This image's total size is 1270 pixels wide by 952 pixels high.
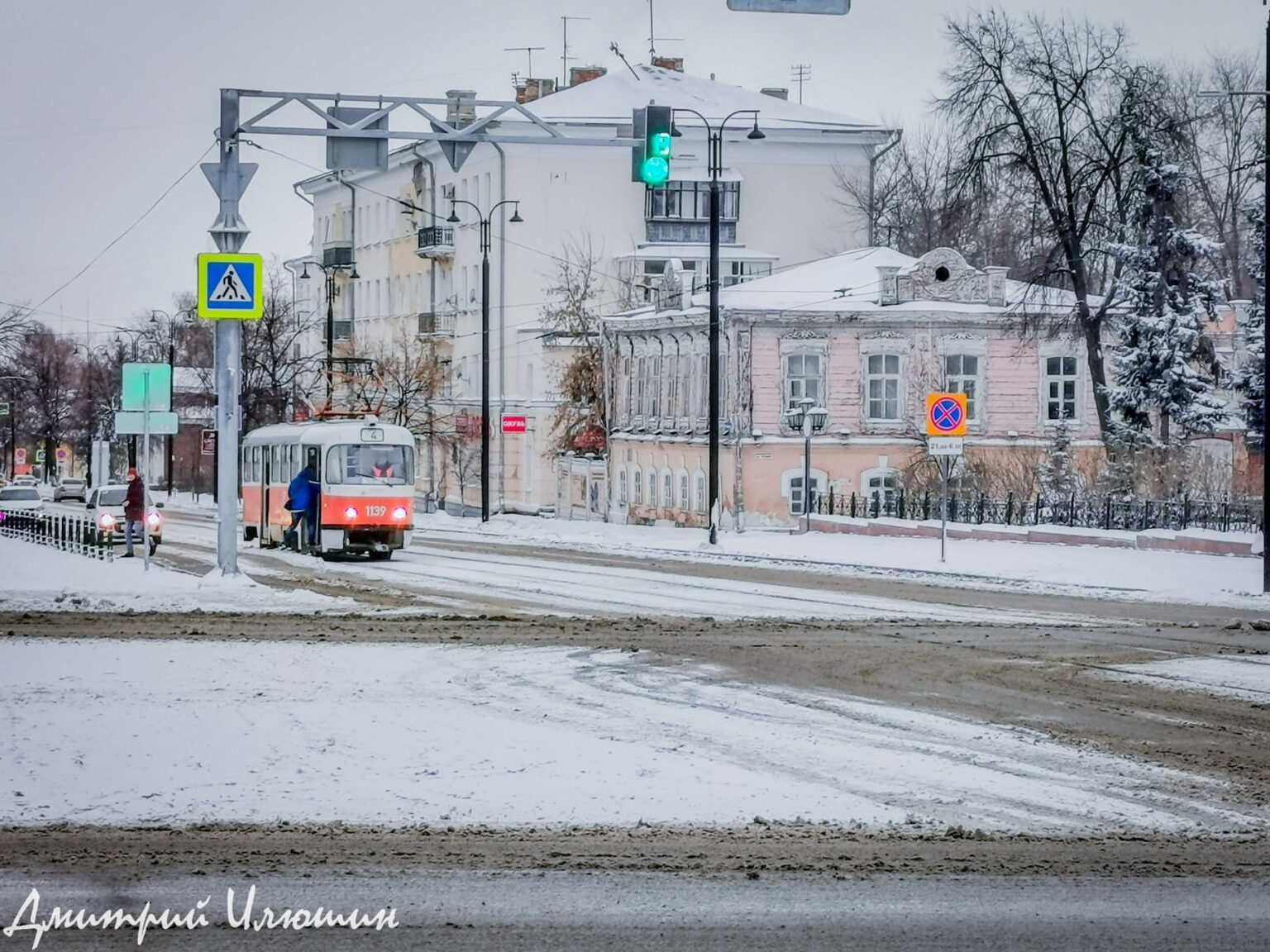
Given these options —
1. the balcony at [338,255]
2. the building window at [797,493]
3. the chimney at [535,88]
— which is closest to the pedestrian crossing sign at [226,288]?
the building window at [797,493]

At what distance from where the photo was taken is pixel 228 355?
87.7 ft

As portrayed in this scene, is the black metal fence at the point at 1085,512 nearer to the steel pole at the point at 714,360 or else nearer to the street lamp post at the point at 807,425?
the street lamp post at the point at 807,425

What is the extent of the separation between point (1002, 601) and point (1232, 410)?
3233 centimetres

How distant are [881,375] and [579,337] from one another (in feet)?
67.7

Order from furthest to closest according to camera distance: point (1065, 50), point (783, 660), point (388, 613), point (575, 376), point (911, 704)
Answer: point (575, 376), point (1065, 50), point (388, 613), point (783, 660), point (911, 704)

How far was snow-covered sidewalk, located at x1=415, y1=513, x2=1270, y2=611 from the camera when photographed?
30547 mm

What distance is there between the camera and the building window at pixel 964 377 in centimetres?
5597

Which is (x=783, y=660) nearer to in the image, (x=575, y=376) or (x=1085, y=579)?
(x=1085, y=579)

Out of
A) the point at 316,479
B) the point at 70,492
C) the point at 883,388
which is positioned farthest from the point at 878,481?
the point at 70,492

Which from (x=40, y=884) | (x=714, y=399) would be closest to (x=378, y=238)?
(x=714, y=399)

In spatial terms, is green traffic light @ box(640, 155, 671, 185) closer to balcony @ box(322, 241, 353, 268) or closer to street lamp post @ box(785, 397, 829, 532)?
street lamp post @ box(785, 397, 829, 532)

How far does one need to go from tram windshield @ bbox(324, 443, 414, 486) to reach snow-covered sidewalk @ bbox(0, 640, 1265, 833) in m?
21.7

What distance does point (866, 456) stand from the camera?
56281mm

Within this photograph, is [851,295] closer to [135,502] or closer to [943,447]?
[943,447]
